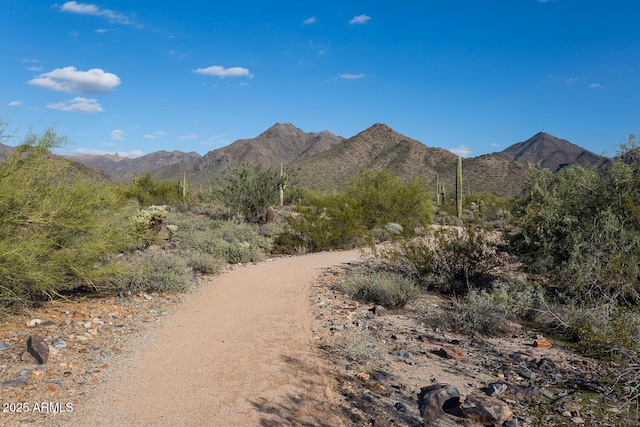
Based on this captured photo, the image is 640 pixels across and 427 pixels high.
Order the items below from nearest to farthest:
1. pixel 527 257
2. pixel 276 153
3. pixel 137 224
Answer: pixel 527 257
pixel 137 224
pixel 276 153

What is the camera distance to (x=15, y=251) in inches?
218

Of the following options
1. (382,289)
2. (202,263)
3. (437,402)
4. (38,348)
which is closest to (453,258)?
(382,289)

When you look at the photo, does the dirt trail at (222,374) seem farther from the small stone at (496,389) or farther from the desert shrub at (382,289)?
the small stone at (496,389)

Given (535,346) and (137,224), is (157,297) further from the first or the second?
(535,346)

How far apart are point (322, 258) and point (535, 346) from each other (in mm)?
7797

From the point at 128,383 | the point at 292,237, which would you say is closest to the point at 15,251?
the point at 128,383

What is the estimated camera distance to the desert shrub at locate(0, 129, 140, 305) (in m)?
5.87

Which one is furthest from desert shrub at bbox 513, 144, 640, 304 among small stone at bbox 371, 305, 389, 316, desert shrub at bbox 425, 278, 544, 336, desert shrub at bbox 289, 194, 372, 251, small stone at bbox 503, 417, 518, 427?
desert shrub at bbox 289, 194, 372, 251

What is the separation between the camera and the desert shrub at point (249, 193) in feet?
64.2

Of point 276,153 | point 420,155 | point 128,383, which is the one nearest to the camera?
point 128,383

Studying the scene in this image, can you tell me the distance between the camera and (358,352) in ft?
18.1

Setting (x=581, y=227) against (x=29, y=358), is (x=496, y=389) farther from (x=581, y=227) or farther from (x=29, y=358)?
(x=29, y=358)

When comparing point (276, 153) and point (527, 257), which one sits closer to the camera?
point (527, 257)

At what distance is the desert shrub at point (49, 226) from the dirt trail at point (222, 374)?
166 cm
